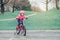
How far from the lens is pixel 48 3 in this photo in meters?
10.4

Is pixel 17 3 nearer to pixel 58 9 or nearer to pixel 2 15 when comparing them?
pixel 2 15

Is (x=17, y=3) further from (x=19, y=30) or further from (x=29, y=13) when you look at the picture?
(x=19, y=30)

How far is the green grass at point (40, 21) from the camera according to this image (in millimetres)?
10234

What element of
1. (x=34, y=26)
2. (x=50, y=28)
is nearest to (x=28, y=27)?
(x=34, y=26)

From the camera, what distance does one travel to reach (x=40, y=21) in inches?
407

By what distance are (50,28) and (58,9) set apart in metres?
0.83

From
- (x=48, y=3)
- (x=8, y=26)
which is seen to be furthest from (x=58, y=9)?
(x=8, y=26)

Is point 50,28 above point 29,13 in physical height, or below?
below

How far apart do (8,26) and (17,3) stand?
3.27 feet

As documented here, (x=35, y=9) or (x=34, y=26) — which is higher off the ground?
(x=35, y=9)

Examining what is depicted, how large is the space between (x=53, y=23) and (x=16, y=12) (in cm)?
156

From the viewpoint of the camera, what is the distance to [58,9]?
1035cm

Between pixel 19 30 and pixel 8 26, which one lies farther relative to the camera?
pixel 8 26

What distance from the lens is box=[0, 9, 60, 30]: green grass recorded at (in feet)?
33.6
